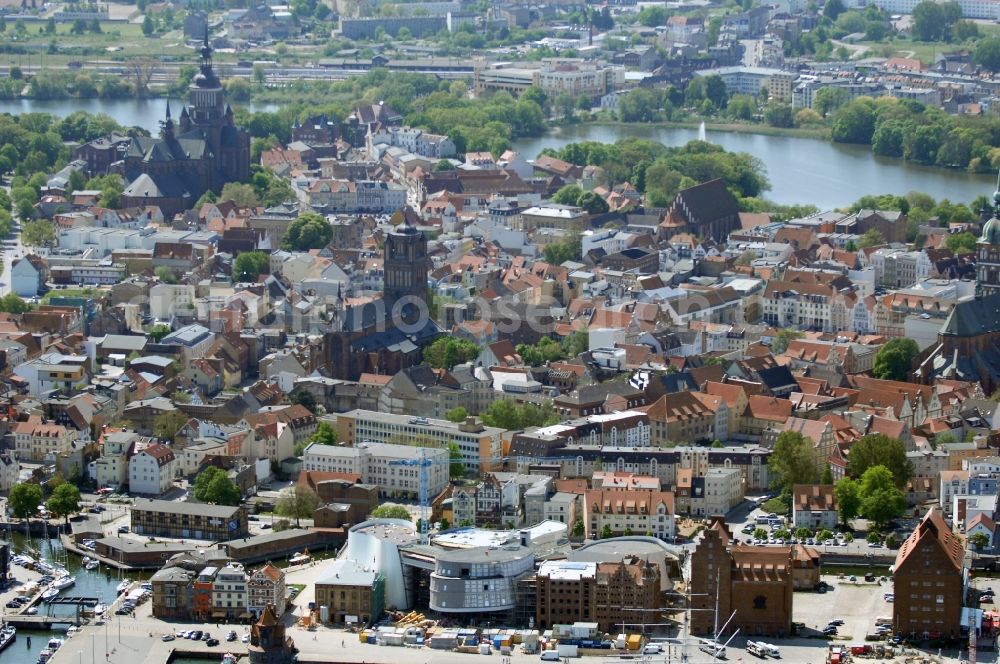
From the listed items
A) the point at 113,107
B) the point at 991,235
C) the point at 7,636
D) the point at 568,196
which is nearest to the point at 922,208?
the point at 568,196

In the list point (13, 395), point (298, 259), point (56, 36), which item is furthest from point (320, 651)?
point (56, 36)

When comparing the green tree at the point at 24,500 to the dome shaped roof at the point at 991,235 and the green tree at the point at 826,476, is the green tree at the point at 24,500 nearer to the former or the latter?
the green tree at the point at 826,476

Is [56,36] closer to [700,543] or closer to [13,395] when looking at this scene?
[13,395]

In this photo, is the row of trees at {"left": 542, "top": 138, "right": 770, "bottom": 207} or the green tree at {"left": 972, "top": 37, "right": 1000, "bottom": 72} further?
the green tree at {"left": 972, "top": 37, "right": 1000, "bottom": 72}

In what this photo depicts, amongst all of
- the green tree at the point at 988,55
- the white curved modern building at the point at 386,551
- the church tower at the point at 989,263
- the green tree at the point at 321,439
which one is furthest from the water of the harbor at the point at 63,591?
the green tree at the point at 988,55

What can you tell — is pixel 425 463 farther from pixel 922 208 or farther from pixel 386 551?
pixel 922 208

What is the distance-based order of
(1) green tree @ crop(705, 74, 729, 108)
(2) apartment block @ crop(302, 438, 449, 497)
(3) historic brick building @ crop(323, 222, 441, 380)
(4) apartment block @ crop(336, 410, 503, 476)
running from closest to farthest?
1. (2) apartment block @ crop(302, 438, 449, 497)
2. (4) apartment block @ crop(336, 410, 503, 476)
3. (3) historic brick building @ crop(323, 222, 441, 380)
4. (1) green tree @ crop(705, 74, 729, 108)

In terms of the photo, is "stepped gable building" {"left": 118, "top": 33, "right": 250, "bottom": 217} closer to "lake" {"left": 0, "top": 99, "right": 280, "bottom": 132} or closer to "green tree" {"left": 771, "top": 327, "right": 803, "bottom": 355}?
"lake" {"left": 0, "top": 99, "right": 280, "bottom": 132}

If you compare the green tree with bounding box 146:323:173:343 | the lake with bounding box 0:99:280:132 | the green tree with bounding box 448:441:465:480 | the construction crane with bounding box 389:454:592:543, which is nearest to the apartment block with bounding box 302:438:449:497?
the construction crane with bounding box 389:454:592:543
